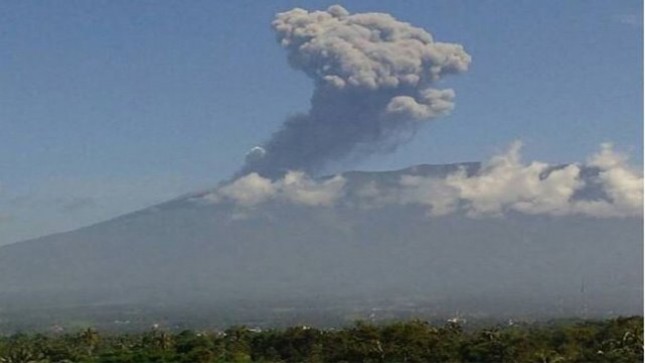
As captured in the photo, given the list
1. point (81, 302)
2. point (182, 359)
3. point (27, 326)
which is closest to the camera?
point (182, 359)

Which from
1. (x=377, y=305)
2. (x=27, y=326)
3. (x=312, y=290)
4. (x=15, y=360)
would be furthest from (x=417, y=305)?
(x=15, y=360)

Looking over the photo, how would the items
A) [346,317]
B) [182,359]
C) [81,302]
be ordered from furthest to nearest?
[81,302]
[346,317]
[182,359]

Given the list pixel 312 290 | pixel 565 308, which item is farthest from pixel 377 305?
pixel 312 290

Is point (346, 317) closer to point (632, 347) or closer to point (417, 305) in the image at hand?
point (417, 305)

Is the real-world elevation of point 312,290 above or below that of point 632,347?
above

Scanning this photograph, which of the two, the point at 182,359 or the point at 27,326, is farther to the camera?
the point at 27,326

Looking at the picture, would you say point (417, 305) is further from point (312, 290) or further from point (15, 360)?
point (15, 360)
